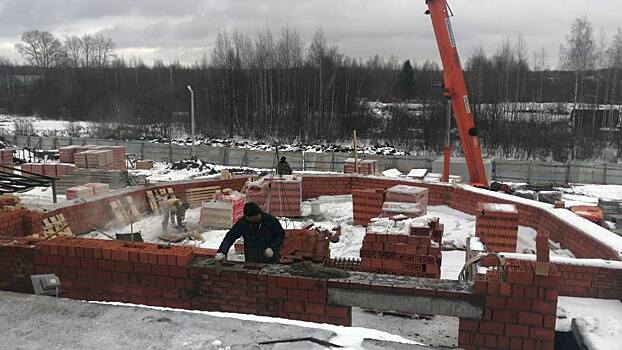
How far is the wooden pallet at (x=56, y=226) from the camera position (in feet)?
24.0

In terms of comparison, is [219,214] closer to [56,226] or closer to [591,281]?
[56,226]

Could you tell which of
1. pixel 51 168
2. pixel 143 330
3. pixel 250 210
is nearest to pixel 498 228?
pixel 250 210

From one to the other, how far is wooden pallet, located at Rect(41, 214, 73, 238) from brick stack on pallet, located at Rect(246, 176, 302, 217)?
12.4 ft

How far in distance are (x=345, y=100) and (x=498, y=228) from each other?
32783mm

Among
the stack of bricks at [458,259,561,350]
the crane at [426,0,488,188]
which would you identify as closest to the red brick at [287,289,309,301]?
the stack of bricks at [458,259,561,350]

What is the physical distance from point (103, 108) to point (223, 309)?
52.0 meters

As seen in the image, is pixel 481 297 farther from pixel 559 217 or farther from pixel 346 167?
pixel 346 167

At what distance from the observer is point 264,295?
402 cm

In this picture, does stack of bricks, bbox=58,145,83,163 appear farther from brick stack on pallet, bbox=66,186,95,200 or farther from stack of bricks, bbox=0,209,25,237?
stack of bricks, bbox=0,209,25,237

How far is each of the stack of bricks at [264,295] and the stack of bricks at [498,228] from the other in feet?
14.3

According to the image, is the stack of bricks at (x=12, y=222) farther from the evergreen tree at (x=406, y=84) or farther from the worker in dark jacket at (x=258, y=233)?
the evergreen tree at (x=406, y=84)

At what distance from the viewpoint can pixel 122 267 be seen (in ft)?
14.1

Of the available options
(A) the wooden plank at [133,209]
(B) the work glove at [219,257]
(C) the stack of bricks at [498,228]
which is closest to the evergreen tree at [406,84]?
(A) the wooden plank at [133,209]

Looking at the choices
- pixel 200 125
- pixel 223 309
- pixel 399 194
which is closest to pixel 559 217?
pixel 399 194
